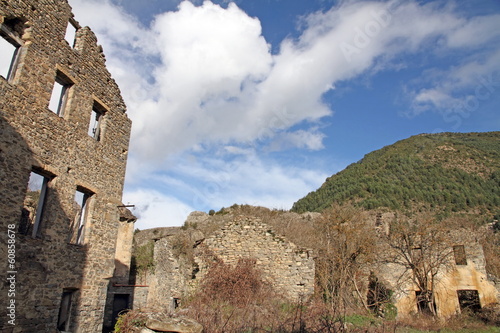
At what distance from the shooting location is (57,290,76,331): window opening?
10.0 meters

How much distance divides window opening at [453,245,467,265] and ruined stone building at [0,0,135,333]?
18.7 meters

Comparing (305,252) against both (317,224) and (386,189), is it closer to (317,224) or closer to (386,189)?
(317,224)

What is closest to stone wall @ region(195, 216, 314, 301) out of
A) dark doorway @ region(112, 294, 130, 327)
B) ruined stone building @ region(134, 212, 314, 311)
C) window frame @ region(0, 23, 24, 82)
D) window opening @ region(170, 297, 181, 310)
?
ruined stone building @ region(134, 212, 314, 311)

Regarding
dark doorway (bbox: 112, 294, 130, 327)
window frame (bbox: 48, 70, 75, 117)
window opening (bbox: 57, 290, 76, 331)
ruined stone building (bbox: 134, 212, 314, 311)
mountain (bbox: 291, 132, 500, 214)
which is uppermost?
mountain (bbox: 291, 132, 500, 214)

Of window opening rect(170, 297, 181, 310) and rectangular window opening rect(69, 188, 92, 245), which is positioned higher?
rectangular window opening rect(69, 188, 92, 245)

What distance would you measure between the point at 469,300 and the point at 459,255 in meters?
2.79

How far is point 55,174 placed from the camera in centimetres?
1001

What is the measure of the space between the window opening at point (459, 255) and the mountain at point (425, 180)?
97.5 feet

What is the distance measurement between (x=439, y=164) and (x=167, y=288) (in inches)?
2754

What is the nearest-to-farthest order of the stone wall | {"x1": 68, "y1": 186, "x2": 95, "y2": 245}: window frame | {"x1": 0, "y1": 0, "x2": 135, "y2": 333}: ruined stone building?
1. {"x1": 0, "y1": 0, "x2": 135, "y2": 333}: ruined stone building
2. {"x1": 68, "y1": 186, "x2": 95, "y2": 245}: window frame
3. the stone wall

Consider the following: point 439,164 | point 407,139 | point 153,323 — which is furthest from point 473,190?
point 153,323

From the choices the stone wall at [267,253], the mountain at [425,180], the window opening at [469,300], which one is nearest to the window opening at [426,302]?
the window opening at [469,300]

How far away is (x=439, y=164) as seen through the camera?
228 feet

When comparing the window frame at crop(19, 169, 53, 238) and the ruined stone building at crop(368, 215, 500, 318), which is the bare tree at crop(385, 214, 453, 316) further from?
the window frame at crop(19, 169, 53, 238)
